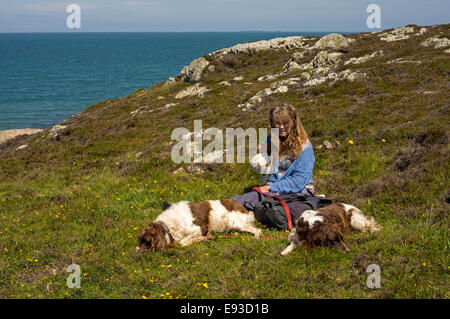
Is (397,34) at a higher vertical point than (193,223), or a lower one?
higher

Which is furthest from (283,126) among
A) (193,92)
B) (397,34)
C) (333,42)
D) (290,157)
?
(397,34)

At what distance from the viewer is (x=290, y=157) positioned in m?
8.06

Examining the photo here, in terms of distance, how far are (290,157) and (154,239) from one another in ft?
11.3

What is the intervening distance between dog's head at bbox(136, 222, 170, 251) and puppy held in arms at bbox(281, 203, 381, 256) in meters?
2.24

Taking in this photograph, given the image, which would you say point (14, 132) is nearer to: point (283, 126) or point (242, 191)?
point (242, 191)

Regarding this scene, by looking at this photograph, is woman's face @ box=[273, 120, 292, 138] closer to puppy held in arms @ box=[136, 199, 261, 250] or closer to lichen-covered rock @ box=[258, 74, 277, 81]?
puppy held in arms @ box=[136, 199, 261, 250]

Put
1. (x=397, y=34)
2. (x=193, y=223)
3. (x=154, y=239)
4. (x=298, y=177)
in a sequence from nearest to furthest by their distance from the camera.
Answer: (x=154, y=239)
(x=193, y=223)
(x=298, y=177)
(x=397, y=34)

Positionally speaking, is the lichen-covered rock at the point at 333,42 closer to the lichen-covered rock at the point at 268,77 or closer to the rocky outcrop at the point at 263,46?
the lichen-covered rock at the point at 268,77

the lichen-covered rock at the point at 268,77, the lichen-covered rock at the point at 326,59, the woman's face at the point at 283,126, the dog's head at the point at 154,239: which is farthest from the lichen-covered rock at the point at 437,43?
the dog's head at the point at 154,239

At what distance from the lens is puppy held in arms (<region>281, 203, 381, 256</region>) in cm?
602

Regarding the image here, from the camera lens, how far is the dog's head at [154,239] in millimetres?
6758

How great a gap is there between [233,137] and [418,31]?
33.7 meters
